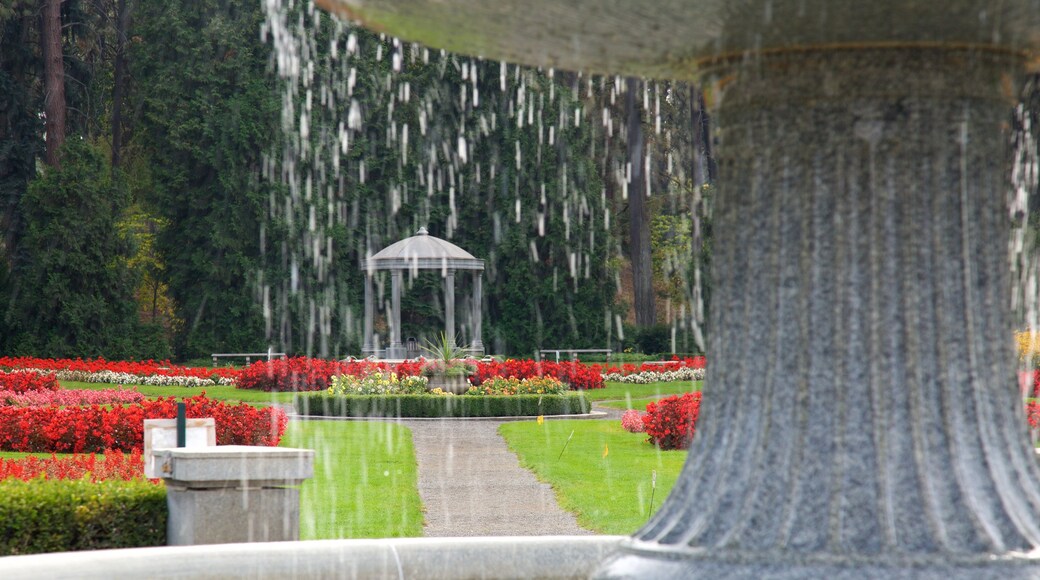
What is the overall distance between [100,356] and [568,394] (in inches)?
551

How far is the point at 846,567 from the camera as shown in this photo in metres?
3.27

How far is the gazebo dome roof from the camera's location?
28.3 metres

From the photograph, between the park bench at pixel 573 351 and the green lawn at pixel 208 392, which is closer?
the green lawn at pixel 208 392

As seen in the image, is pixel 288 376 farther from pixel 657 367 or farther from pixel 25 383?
pixel 657 367

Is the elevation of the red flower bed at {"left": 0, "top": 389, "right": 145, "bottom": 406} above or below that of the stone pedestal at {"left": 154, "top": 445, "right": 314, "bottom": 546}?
above

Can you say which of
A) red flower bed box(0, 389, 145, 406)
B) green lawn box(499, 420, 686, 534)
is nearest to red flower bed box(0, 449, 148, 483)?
green lawn box(499, 420, 686, 534)

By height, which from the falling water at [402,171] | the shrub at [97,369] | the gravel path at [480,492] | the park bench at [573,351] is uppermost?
the falling water at [402,171]

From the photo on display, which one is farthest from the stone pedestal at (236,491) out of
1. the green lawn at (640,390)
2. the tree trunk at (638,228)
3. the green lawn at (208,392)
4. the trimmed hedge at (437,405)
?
the tree trunk at (638,228)

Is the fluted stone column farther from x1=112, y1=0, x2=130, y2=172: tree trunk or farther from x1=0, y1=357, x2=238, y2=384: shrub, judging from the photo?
x1=112, y1=0, x2=130, y2=172: tree trunk

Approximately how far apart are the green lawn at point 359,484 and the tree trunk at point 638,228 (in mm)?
21115

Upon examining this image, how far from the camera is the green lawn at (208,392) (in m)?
22.4

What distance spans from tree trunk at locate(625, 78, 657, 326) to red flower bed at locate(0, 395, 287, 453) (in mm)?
25465

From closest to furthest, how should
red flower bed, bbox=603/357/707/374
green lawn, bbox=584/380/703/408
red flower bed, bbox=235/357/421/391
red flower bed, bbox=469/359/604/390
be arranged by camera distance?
red flower bed, bbox=469/359/604/390, green lawn, bbox=584/380/703/408, red flower bed, bbox=235/357/421/391, red flower bed, bbox=603/357/707/374

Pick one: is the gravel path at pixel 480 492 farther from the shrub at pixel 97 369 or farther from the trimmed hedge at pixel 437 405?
the shrub at pixel 97 369
